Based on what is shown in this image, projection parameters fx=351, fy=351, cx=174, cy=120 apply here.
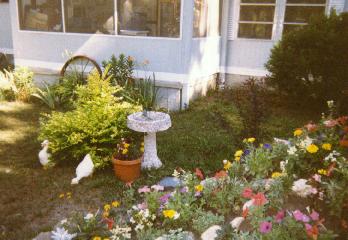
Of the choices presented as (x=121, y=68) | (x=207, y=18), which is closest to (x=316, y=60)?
(x=207, y=18)

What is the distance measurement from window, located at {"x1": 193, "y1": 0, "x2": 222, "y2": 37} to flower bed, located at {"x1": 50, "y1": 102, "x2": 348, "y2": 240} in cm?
482

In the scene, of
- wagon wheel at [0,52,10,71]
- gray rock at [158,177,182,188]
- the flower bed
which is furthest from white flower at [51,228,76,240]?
wagon wheel at [0,52,10,71]

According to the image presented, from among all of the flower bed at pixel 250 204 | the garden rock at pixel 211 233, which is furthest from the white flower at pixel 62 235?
the garden rock at pixel 211 233

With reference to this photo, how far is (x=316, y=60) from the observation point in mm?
7273

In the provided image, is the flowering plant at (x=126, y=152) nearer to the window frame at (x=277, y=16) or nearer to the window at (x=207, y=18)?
the window at (x=207, y=18)

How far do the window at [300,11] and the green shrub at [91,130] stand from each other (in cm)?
576

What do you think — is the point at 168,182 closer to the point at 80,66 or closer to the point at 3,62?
the point at 80,66

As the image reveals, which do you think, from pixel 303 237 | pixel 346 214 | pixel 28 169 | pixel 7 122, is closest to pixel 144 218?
pixel 303 237

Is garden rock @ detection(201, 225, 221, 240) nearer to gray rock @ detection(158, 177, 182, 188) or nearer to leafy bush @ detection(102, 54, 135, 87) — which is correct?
gray rock @ detection(158, 177, 182, 188)

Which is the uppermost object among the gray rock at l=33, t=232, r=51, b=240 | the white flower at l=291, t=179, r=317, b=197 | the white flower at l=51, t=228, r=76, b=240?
the white flower at l=291, t=179, r=317, b=197

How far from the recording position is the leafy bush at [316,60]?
281 inches

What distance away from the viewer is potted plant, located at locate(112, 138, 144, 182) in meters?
4.81

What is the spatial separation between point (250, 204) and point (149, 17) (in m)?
5.86

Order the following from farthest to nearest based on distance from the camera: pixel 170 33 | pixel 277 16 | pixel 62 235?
pixel 277 16, pixel 170 33, pixel 62 235
